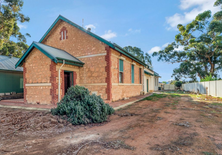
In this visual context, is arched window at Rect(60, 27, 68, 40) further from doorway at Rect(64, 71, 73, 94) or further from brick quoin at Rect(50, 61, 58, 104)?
brick quoin at Rect(50, 61, 58, 104)

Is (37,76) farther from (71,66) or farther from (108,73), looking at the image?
(108,73)

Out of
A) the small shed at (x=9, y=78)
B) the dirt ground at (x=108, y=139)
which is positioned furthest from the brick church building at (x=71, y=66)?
the small shed at (x=9, y=78)

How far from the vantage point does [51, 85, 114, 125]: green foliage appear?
5402 millimetres

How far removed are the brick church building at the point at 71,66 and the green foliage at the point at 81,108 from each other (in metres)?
3.41

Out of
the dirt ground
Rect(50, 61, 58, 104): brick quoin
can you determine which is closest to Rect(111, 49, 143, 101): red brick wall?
Rect(50, 61, 58, 104): brick quoin

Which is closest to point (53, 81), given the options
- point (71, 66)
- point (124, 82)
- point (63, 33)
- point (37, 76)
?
point (37, 76)

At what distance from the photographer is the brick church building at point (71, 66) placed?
9.24m

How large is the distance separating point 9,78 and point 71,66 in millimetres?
9004

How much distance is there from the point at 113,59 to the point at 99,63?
1.20 m

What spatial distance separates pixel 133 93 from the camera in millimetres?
14727

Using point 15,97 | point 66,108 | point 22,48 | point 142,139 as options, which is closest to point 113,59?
point 66,108

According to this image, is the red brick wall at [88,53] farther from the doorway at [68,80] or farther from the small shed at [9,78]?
the small shed at [9,78]

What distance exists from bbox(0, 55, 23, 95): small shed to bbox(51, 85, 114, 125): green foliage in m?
11.6

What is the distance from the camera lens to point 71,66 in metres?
10.3
